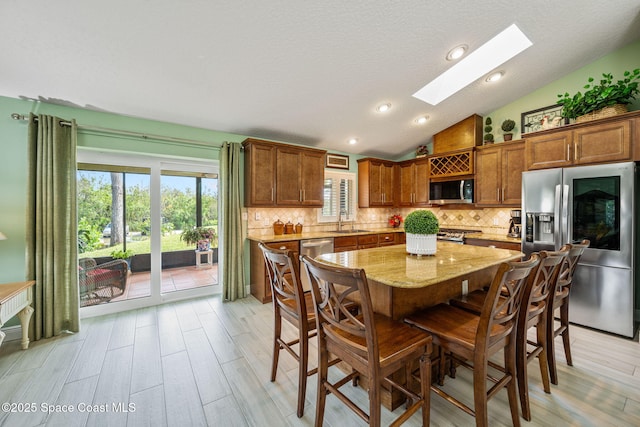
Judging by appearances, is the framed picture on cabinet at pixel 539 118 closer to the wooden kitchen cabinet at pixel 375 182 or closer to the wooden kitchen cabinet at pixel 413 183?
the wooden kitchen cabinet at pixel 413 183

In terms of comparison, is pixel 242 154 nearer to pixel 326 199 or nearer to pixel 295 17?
→ pixel 326 199

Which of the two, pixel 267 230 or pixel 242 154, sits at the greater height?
pixel 242 154

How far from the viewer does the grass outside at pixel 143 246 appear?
316 cm

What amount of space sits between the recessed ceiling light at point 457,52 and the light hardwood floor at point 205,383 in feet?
10.2

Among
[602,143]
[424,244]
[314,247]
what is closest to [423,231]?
[424,244]

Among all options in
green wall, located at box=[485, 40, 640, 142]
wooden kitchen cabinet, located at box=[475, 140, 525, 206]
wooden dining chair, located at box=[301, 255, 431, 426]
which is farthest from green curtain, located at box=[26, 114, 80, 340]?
green wall, located at box=[485, 40, 640, 142]

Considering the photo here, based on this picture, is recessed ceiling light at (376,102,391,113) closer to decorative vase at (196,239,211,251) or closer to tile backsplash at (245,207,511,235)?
tile backsplash at (245,207,511,235)

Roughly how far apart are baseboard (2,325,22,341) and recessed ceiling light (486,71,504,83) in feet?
20.2

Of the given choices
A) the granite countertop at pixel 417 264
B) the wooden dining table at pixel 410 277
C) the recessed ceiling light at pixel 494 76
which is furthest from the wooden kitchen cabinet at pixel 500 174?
the wooden dining table at pixel 410 277

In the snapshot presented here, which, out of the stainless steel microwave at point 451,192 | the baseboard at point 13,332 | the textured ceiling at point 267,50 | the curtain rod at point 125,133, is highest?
the textured ceiling at point 267,50

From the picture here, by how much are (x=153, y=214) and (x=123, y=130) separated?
1.09 metres

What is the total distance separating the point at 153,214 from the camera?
11.3 feet

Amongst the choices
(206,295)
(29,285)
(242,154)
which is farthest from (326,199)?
(29,285)

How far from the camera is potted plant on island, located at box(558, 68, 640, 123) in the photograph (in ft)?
8.86
